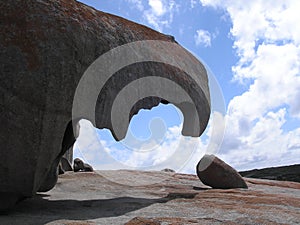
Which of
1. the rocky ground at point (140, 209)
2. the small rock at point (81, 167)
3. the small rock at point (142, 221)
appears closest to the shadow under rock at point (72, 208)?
the rocky ground at point (140, 209)

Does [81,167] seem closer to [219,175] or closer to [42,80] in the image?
[219,175]

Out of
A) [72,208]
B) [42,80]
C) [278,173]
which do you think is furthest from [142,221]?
[278,173]

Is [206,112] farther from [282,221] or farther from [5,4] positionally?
[5,4]

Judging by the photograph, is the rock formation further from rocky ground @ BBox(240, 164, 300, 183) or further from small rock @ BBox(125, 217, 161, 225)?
rocky ground @ BBox(240, 164, 300, 183)

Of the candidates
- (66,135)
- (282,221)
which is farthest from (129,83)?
(282,221)

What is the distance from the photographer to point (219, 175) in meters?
14.6

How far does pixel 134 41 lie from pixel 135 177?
8.45m

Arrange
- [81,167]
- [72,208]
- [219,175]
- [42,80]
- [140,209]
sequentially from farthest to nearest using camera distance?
1. [81,167]
2. [219,175]
3. [72,208]
4. [140,209]
5. [42,80]

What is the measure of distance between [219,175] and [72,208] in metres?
7.45

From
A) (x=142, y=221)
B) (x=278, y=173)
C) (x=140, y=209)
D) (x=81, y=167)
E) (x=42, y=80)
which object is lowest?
(x=142, y=221)

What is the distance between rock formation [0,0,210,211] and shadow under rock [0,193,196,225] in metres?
0.56

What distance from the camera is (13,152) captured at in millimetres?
7215

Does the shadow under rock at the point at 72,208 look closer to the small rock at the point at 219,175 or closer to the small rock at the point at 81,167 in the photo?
the small rock at the point at 219,175

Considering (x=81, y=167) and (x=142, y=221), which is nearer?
(x=142, y=221)
